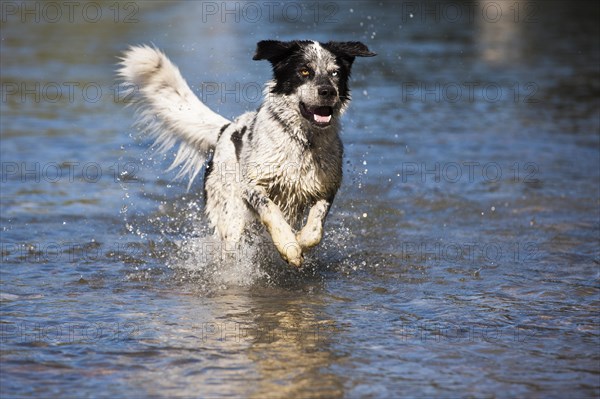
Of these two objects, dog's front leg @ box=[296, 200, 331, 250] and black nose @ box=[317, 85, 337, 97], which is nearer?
black nose @ box=[317, 85, 337, 97]

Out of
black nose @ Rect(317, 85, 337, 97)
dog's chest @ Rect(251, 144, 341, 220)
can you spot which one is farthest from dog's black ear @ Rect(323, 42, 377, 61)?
dog's chest @ Rect(251, 144, 341, 220)

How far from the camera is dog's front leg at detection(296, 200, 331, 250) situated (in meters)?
6.15

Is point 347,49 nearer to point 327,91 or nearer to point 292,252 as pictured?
point 327,91

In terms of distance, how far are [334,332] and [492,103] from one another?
8.96m

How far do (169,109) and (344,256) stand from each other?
1.73m

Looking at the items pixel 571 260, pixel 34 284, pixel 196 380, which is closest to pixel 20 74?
pixel 34 284

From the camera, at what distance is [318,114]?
6.12 m

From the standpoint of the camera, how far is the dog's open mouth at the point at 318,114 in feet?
A: 19.9

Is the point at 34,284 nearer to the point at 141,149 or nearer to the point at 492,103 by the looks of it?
the point at 141,149

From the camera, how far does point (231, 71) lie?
15.4 m
